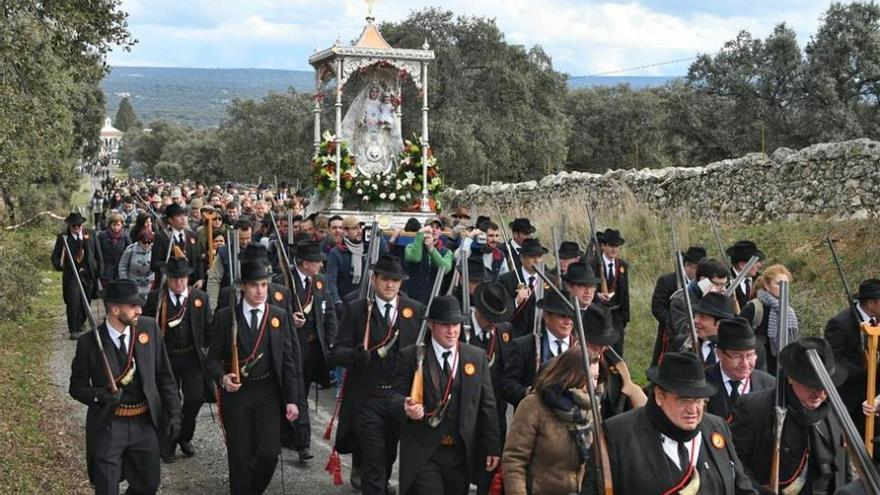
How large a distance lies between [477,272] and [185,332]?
2.82 m

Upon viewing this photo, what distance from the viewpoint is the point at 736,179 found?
20.5 meters

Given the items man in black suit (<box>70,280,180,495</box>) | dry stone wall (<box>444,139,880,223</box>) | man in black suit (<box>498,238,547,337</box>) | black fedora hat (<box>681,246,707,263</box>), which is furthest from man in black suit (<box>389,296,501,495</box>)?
dry stone wall (<box>444,139,880,223</box>)

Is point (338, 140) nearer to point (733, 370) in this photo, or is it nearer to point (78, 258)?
point (78, 258)

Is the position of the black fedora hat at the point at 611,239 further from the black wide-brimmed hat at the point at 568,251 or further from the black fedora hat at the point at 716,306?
the black fedora hat at the point at 716,306

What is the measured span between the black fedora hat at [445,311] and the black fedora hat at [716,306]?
1.76 meters

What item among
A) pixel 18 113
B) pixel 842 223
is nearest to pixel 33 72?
pixel 18 113

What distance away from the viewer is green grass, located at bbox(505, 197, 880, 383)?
14.1 metres

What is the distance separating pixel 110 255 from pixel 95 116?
79.9ft

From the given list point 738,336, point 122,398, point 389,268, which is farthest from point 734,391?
point 122,398

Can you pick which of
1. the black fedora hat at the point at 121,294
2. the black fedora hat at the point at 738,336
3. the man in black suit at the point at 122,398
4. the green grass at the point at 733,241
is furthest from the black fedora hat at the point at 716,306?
the green grass at the point at 733,241

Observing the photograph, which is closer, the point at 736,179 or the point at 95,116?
the point at 736,179

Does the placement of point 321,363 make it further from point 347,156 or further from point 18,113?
point 347,156

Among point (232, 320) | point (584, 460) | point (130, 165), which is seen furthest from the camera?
point (130, 165)

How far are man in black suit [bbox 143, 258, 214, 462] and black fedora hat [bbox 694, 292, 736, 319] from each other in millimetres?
4583
